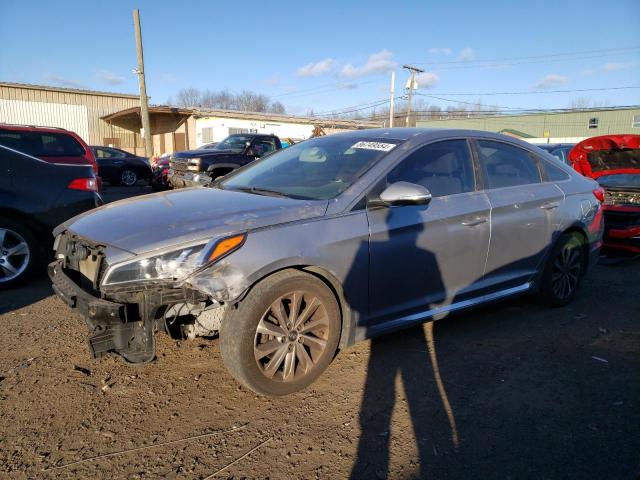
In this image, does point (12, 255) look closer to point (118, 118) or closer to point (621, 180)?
point (621, 180)

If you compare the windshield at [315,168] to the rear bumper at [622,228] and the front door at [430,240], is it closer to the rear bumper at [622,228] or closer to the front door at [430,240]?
the front door at [430,240]

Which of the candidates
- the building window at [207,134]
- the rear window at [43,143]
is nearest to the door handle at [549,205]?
the rear window at [43,143]

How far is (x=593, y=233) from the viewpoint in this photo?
4.71 meters

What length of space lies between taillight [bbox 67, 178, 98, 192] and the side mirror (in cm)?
361

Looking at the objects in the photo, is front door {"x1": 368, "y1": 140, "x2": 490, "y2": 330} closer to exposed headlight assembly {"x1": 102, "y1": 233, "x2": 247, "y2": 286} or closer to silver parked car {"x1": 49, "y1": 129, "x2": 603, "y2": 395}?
silver parked car {"x1": 49, "y1": 129, "x2": 603, "y2": 395}

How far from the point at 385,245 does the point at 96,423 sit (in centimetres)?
202

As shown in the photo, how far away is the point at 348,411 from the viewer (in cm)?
276

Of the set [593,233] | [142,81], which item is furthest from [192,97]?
[593,233]

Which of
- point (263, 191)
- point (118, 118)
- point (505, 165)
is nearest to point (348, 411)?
point (263, 191)

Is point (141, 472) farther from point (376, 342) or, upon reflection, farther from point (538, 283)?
point (538, 283)

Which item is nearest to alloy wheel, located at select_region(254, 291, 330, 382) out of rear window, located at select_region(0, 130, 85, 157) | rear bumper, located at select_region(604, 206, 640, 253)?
rear bumper, located at select_region(604, 206, 640, 253)

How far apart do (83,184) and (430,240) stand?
388 cm

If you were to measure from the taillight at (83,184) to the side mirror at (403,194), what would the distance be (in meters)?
3.61

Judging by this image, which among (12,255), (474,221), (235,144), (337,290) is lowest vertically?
(12,255)
